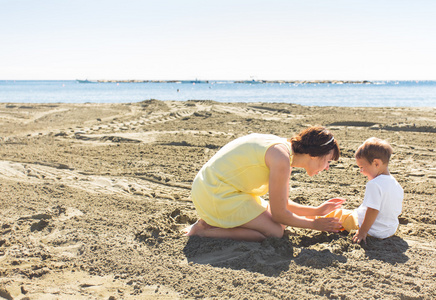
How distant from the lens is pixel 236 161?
3123 mm

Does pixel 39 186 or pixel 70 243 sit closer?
pixel 70 243

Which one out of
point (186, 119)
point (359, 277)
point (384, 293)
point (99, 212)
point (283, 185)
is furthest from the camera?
point (186, 119)

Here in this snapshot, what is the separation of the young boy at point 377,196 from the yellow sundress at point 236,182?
78 cm

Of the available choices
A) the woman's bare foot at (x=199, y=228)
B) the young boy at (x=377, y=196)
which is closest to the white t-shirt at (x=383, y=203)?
the young boy at (x=377, y=196)

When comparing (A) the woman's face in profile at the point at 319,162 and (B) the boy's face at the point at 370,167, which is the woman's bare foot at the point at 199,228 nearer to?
(A) the woman's face in profile at the point at 319,162

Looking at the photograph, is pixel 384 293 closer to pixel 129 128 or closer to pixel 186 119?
pixel 129 128

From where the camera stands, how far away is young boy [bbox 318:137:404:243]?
10.0 feet

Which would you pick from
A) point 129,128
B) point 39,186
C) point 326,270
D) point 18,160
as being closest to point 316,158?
point 326,270

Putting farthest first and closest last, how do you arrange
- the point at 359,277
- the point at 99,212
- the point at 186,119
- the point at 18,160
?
1. the point at 186,119
2. the point at 18,160
3. the point at 99,212
4. the point at 359,277

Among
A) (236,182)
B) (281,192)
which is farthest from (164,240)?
(281,192)

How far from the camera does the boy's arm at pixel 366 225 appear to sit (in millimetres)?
3070

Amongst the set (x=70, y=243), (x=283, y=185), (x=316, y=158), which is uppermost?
(x=316, y=158)

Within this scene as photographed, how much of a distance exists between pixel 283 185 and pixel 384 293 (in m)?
1.08

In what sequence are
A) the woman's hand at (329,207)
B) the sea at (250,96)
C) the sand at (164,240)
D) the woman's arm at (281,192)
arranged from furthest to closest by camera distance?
the sea at (250,96) → the woman's hand at (329,207) → the woman's arm at (281,192) → the sand at (164,240)
